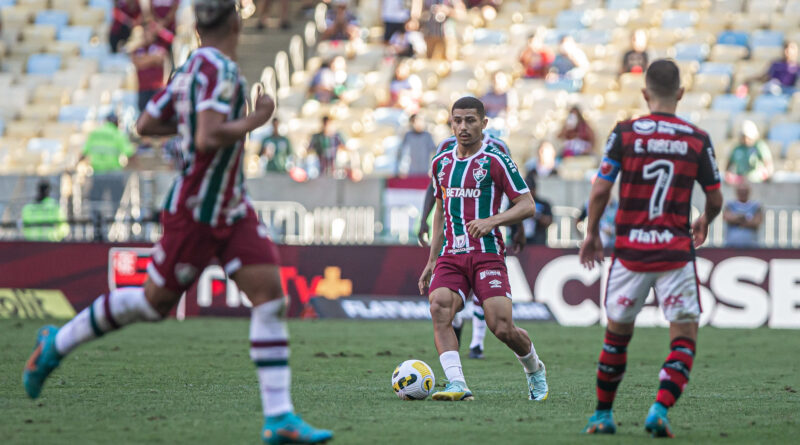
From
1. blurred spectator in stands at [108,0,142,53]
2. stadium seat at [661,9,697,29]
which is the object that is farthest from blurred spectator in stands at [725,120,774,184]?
blurred spectator in stands at [108,0,142,53]

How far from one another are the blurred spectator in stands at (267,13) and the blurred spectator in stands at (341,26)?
1020 mm

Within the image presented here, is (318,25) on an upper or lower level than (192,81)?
upper

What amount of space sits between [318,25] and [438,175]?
21821mm

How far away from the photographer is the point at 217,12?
260 inches

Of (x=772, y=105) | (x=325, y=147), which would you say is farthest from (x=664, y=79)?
(x=772, y=105)

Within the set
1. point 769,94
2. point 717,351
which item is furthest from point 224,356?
point 769,94

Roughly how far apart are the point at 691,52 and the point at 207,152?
2140 centimetres

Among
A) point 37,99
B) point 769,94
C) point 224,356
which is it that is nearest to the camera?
point 224,356

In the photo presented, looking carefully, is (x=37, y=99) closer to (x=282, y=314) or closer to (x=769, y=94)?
(x=769, y=94)

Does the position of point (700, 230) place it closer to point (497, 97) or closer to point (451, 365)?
point (451, 365)

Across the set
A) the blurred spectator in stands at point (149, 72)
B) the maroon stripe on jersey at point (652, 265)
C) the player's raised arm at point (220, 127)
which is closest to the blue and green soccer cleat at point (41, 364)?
the player's raised arm at point (220, 127)

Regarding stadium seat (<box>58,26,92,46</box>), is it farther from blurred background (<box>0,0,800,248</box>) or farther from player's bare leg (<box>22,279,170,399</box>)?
player's bare leg (<box>22,279,170,399</box>)

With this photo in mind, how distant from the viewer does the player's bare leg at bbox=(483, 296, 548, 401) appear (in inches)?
348

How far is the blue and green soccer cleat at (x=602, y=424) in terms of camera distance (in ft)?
23.2
